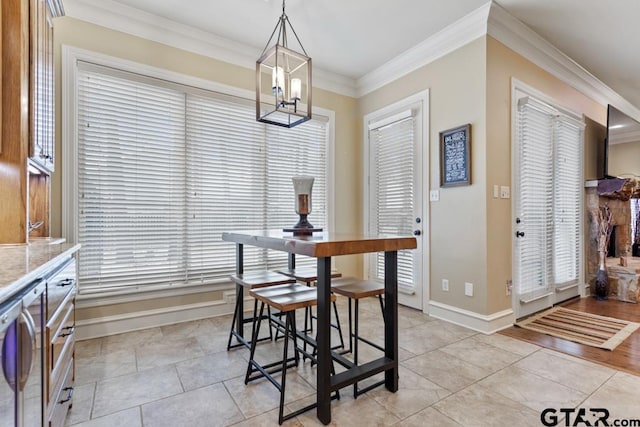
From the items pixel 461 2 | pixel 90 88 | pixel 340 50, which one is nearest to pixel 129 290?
pixel 90 88

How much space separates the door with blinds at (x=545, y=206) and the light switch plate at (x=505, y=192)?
0.14 metres

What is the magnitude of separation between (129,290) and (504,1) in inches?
163

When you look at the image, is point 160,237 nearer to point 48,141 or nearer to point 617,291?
point 48,141

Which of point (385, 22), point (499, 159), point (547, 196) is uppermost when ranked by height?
point (385, 22)

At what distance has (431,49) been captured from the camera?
10.7 ft

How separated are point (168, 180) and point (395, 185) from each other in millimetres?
2475

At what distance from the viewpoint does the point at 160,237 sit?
2996mm

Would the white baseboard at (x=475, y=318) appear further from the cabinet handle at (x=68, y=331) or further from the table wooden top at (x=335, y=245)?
the cabinet handle at (x=68, y=331)

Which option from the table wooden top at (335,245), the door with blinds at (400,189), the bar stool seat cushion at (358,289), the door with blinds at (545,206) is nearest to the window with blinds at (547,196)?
the door with blinds at (545,206)

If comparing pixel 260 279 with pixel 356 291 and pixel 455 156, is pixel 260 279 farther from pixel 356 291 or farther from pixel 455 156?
pixel 455 156

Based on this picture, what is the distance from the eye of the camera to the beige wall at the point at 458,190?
2834mm

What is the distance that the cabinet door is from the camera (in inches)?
71.5

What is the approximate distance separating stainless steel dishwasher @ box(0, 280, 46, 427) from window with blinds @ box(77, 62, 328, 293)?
1959mm

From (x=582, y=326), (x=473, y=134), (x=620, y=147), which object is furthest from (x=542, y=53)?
(x=582, y=326)
